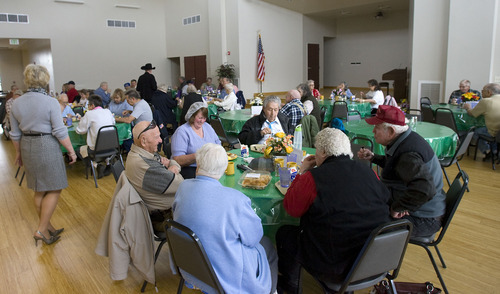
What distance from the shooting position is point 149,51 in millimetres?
15789

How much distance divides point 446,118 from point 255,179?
455cm

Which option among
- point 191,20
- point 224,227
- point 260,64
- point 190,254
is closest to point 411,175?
point 224,227

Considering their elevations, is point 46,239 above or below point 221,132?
below

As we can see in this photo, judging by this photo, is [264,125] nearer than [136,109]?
Yes

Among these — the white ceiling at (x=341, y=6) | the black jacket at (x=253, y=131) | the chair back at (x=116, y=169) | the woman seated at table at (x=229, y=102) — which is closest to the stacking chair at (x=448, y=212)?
the black jacket at (x=253, y=131)

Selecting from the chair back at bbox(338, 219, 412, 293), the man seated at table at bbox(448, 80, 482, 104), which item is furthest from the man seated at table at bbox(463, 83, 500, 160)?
the chair back at bbox(338, 219, 412, 293)

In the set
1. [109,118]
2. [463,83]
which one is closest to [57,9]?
[109,118]

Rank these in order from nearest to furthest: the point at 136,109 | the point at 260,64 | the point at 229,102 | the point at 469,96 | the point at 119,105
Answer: the point at 136,109, the point at 469,96, the point at 119,105, the point at 229,102, the point at 260,64

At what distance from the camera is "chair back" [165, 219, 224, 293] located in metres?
1.68

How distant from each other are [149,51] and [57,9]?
149 inches

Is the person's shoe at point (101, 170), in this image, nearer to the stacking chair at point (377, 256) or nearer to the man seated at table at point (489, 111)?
the stacking chair at point (377, 256)

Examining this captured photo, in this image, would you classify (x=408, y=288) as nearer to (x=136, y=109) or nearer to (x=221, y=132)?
(x=221, y=132)

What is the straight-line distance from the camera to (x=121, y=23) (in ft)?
48.7

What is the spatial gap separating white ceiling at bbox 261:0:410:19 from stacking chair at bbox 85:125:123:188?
10.4m
